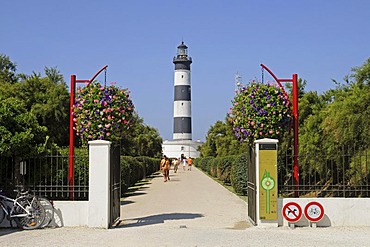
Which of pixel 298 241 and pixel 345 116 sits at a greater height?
pixel 345 116

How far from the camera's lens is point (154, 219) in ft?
52.5

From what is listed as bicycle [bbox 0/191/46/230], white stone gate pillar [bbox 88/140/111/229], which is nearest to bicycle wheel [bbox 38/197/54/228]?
bicycle [bbox 0/191/46/230]

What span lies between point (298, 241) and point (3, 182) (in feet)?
26.4

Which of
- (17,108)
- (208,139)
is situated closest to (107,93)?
(17,108)

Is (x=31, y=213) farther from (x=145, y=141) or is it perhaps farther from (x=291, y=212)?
(x=145, y=141)

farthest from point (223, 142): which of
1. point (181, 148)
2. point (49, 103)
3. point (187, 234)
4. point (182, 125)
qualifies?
point (181, 148)

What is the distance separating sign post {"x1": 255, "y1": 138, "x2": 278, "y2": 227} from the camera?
1395 centimetres

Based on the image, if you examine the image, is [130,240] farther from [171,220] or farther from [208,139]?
[208,139]

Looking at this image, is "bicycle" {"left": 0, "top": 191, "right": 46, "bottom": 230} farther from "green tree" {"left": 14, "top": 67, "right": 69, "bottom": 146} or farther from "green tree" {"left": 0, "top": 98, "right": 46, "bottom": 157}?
"green tree" {"left": 14, "top": 67, "right": 69, "bottom": 146}

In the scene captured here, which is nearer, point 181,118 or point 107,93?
point 107,93

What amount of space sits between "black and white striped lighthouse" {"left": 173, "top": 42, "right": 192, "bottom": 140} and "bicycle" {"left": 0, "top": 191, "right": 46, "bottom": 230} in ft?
255

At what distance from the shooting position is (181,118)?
93.0m

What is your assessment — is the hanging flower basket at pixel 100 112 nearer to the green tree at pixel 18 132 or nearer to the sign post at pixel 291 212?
the green tree at pixel 18 132

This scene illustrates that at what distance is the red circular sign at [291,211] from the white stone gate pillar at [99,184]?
4417 millimetres
